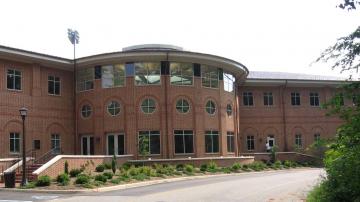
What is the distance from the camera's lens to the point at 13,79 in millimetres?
35469

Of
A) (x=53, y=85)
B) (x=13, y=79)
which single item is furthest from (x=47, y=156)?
(x=13, y=79)

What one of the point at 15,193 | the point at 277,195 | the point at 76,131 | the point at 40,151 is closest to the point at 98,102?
the point at 76,131

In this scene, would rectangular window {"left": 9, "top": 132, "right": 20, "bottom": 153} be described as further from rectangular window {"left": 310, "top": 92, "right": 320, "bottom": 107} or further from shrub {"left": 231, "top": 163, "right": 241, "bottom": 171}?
rectangular window {"left": 310, "top": 92, "right": 320, "bottom": 107}

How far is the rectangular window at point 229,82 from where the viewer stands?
42656 millimetres

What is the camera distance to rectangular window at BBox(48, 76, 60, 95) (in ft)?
126

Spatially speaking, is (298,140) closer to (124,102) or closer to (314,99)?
(314,99)

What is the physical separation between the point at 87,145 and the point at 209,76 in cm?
1057

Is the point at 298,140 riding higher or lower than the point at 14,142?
lower

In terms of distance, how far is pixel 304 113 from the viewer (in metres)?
53.1

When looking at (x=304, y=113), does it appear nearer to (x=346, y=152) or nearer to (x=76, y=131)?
(x=76, y=131)

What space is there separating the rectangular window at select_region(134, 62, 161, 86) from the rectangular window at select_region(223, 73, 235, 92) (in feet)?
21.9

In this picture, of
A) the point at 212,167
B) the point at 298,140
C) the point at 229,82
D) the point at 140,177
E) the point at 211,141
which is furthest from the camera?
the point at 298,140

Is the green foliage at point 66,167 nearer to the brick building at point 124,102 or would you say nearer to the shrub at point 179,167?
the brick building at point 124,102

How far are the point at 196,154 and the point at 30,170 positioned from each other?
12796 millimetres
